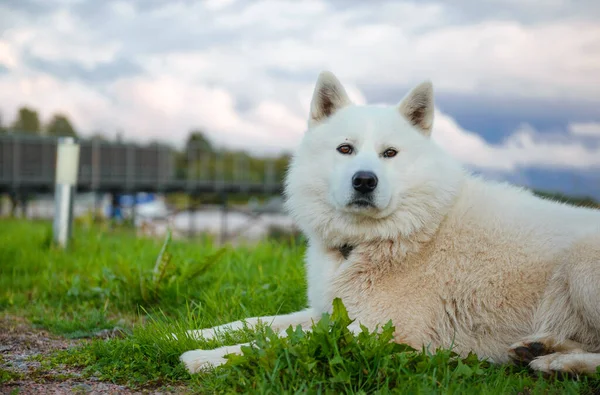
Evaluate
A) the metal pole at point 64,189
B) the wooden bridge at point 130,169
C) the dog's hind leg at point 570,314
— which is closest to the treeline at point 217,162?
the wooden bridge at point 130,169

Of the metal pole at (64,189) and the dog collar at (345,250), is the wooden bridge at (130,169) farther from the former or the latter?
the dog collar at (345,250)

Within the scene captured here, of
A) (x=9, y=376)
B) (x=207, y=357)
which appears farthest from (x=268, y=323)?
(x=9, y=376)

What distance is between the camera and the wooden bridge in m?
39.0

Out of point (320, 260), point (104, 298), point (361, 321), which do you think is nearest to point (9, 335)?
point (104, 298)

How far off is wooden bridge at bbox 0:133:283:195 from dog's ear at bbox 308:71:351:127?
37.3 meters

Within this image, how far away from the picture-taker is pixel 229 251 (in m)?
6.56

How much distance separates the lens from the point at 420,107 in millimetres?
3754

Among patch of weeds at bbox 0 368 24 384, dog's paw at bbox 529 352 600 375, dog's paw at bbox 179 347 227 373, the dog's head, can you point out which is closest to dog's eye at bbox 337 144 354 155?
the dog's head

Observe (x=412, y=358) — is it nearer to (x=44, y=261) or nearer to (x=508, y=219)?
(x=508, y=219)

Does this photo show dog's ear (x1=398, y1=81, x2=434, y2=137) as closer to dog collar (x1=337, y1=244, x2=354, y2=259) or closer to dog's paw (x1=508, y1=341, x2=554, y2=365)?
dog collar (x1=337, y1=244, x2=354, y2=259)

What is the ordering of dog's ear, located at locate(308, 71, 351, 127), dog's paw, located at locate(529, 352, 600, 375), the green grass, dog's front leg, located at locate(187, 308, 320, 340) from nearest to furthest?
the green grass, dog's paw, located at locate(529, 352, 600, 375), dog's front leg, located at locate(187, 308, 320, 340), dog's ear, located at locate(308, 71, 351, 127)

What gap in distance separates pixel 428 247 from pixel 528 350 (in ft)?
2.67

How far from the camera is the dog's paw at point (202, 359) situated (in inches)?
123

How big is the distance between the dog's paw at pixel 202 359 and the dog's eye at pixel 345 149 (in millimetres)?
1382
